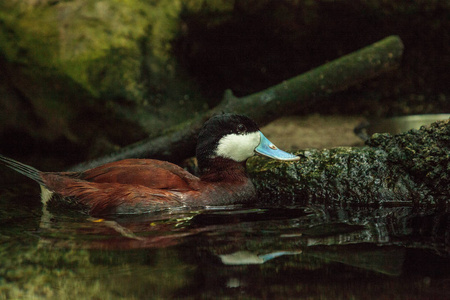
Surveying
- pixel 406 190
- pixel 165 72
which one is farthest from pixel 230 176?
pixel 165 72

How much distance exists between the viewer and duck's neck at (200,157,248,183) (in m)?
4.53

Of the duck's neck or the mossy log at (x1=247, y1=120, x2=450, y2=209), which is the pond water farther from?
the duck's neck

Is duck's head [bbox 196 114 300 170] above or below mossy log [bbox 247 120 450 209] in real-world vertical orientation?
above

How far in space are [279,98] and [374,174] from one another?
1662 millimetres

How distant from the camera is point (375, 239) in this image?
3.27 meters

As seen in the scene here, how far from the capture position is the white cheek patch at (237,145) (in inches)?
178

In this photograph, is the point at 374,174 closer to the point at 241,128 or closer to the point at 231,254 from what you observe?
the point at 241,128

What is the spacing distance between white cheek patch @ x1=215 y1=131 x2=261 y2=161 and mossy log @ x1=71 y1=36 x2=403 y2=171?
96 cm

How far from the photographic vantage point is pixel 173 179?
425cm

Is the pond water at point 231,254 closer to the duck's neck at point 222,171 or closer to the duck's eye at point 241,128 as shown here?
the duck's neck at point 222,171

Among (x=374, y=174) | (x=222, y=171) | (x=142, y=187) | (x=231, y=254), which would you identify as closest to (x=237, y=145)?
(x=222, y=171)

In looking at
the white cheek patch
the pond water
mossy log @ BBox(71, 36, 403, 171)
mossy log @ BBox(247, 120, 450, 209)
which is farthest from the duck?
mossy log @ BBox(71, 36, 403, 171)

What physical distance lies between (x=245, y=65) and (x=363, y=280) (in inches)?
207

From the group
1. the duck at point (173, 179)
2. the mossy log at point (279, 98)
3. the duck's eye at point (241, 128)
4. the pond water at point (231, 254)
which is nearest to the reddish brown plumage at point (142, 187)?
the duck at point (173, 179)
